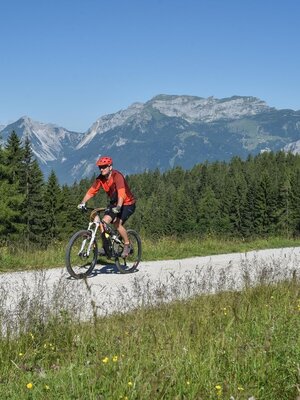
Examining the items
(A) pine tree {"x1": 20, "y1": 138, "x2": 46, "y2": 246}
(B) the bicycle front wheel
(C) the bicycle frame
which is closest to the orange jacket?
(C) the bicycle frame

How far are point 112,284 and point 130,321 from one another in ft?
13.4

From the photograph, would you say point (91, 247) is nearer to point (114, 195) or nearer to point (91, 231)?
point (91, 231)

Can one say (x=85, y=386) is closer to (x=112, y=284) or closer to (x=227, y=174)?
(x=112, y=284)

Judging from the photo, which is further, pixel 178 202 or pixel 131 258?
pixel 178 202

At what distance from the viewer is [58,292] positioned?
612cm

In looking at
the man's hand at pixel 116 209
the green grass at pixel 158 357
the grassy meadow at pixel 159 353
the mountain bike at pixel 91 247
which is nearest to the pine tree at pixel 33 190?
the mountain bike at pixel 91 247

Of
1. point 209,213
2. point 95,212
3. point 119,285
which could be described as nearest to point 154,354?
point 119,285

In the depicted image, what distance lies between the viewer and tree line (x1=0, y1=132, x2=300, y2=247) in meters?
47.8

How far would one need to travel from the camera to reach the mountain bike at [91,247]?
10.2 m

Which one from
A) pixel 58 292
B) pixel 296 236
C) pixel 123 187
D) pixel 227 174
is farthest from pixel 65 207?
pixel 227 174

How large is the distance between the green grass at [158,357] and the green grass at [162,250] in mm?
6226

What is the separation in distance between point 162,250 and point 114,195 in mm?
4667

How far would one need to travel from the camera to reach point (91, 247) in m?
10.7

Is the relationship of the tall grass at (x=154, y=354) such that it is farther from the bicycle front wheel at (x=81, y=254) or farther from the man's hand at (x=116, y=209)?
the man's hand at (x=116, y=209)
